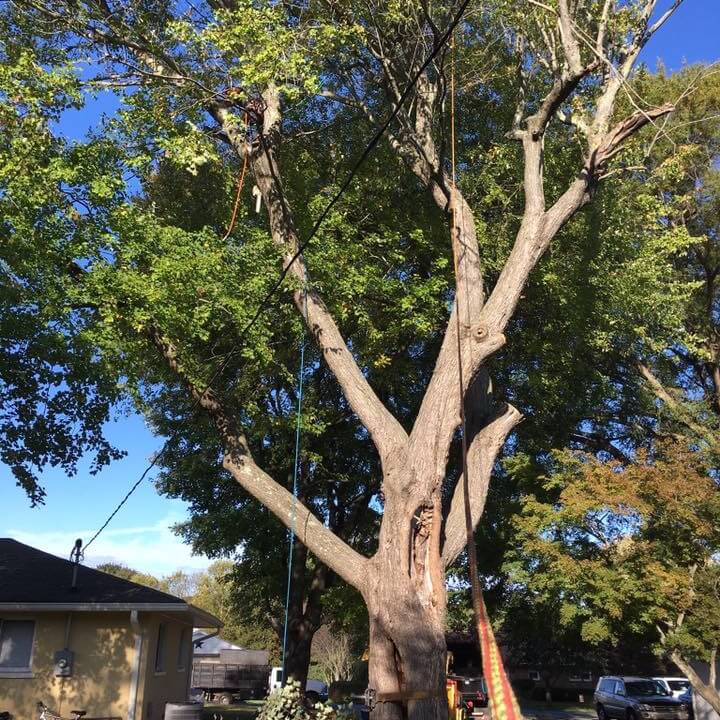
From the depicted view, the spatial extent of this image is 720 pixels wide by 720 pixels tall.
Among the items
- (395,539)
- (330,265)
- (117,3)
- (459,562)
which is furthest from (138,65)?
(459,562)

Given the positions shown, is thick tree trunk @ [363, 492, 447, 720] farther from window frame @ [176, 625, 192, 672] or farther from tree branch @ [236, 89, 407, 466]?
window frame @ [176, 625, 192, 672]

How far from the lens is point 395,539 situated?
8.62 m

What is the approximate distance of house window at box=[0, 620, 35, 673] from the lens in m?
13.6

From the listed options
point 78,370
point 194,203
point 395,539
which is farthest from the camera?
point 194,203

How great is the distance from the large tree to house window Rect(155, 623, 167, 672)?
5.98 meters

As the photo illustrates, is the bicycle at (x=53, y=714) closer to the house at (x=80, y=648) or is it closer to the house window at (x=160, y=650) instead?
the house at (x=80, y=648)

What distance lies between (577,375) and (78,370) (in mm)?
10609

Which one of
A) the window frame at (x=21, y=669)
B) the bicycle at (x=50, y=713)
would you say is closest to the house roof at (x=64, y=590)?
the window frame at (x=21, y=669)

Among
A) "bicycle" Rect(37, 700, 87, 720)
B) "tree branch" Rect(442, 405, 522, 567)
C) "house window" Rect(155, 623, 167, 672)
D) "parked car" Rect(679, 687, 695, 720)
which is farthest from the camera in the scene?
"parked car" Rect(679, 687, 695, 720)

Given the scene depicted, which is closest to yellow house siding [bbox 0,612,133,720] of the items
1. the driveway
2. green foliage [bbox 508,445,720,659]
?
green foliage [bbox 508,445,720,659]

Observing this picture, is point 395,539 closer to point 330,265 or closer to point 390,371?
point 330,265

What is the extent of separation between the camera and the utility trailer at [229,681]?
114ft

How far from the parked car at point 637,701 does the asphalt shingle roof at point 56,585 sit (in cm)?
1526

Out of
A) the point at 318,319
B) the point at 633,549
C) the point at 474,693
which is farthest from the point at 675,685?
the point at 318,319
